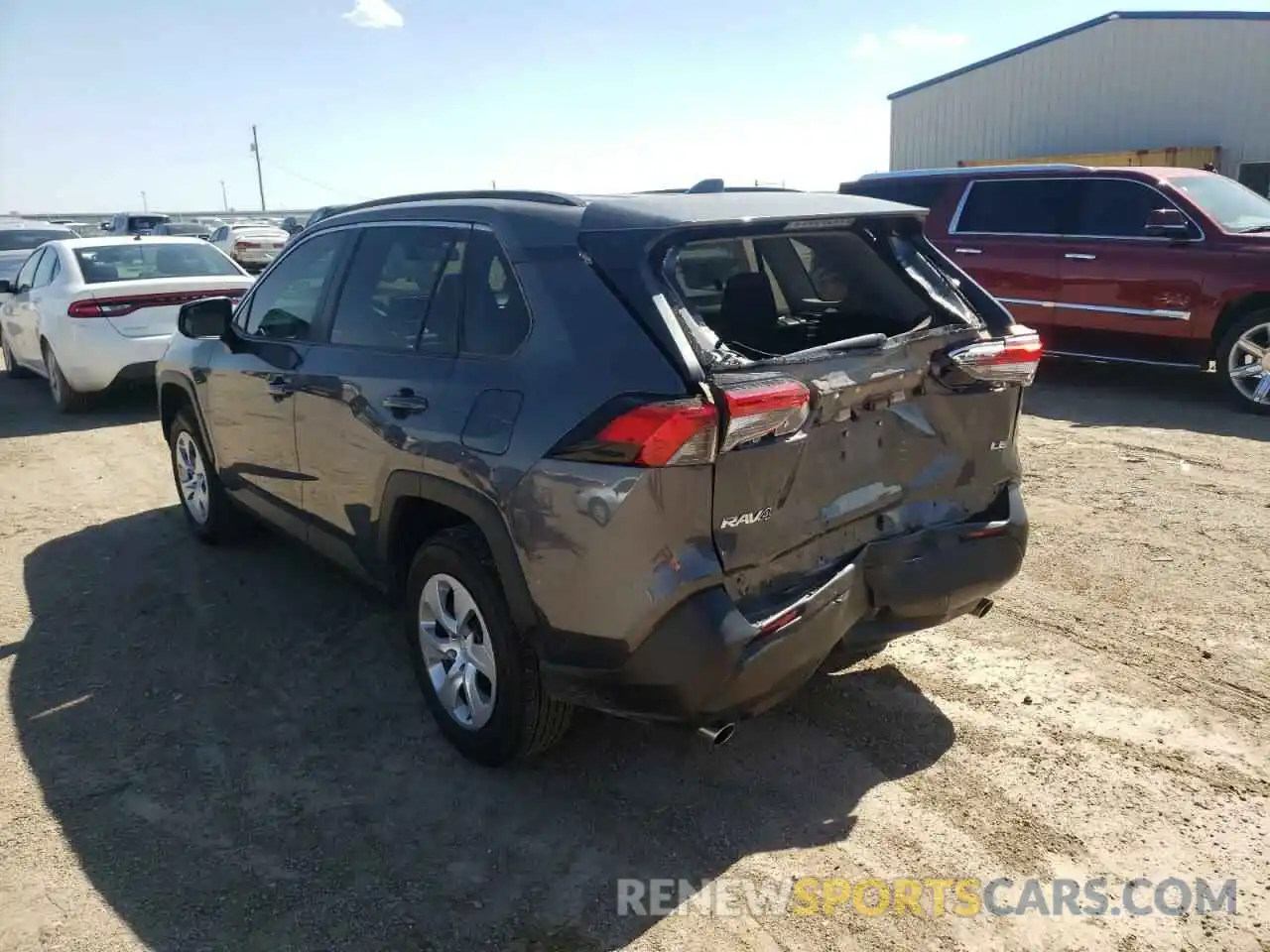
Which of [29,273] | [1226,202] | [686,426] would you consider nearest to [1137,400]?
[1226,202]

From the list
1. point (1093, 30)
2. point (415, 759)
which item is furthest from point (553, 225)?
point (1093, 30)

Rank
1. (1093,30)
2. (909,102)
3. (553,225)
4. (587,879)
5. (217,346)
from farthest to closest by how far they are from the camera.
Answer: (909,102) < (1093,30) < (217,346) < (553,225) < (587,879)

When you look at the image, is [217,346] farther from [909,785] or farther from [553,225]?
[909,785]

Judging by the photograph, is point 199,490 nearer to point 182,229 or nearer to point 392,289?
point 392,289

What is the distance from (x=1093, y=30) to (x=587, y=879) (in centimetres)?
2279

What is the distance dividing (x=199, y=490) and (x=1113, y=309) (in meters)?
7.46

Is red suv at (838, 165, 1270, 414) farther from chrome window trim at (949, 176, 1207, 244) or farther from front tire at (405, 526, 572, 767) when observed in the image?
front tire at (405, 526, 572, 767)

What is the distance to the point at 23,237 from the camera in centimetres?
1767

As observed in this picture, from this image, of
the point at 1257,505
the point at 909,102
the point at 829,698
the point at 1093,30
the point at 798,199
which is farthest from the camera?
the point at 909,102

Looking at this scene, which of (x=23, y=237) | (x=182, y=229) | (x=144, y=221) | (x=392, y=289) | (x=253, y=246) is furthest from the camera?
(x=182, y=229)

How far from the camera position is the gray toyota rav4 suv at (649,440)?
8.86ft

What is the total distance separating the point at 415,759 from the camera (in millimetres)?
3498

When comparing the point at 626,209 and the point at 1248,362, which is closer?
the point at 626,209

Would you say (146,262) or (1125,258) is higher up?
(146,262)
